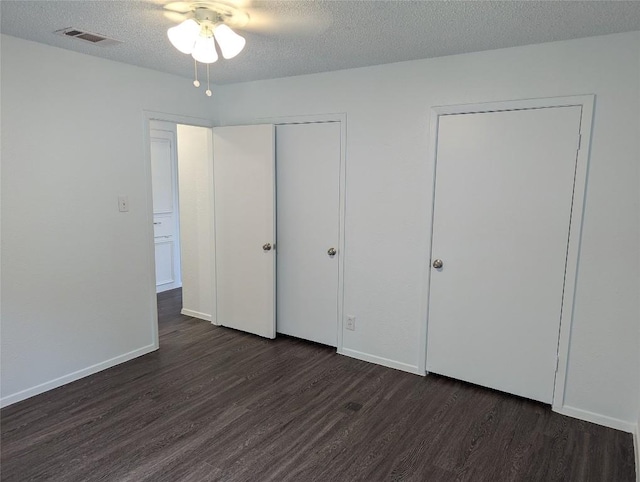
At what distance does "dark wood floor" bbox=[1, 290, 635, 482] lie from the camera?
2258 mm

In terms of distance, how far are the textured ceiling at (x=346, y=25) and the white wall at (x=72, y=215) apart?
0.91ft

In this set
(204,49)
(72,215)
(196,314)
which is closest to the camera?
(204,49)

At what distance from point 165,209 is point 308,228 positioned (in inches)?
102

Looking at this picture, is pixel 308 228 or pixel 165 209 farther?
pixel 165 209

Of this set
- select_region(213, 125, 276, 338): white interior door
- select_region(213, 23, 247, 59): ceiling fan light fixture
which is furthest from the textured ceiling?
select_region(213, 125, 276, 338): white interior door

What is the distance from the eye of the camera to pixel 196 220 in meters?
4.49

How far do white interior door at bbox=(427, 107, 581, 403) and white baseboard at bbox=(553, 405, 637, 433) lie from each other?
0.12 metres

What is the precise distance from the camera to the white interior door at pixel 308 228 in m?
3.61

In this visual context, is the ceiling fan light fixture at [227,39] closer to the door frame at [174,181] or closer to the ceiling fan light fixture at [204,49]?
the ceiling fan light fixture at [204,49]

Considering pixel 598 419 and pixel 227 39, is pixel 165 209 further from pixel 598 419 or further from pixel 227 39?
pixel 598 419

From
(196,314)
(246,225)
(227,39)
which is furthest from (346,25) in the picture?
(196,314)

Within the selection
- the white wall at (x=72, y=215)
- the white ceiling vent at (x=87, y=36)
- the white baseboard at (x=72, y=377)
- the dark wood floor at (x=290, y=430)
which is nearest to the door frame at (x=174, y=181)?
the white wall at (x=72, y=215)

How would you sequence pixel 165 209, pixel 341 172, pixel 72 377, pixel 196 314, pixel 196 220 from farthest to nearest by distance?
pixel 165 209 → pixel 196 314 → pixel 196 220 → pixel 341 172 → pixel 72 377

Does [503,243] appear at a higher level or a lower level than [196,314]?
higher
